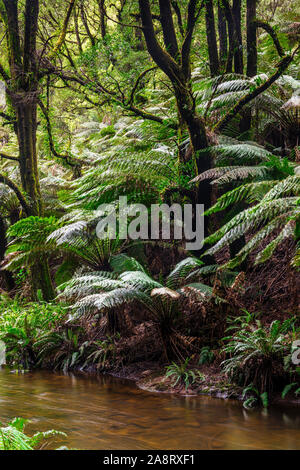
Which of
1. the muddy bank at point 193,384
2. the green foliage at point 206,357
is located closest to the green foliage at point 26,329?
the muddy bank at point 193,384

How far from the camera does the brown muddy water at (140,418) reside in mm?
2574

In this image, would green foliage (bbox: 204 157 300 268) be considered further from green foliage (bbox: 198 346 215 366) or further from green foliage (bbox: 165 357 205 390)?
green foliage (bbox: 165 357 205 390)

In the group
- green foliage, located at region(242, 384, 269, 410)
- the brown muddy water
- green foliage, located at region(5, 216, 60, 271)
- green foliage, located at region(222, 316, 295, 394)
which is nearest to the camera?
the brown muddy water

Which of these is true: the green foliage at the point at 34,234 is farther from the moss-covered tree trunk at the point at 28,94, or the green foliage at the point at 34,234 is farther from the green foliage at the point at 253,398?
the green foliage at the point at 253,398

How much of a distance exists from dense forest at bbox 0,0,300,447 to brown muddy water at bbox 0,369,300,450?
27cm

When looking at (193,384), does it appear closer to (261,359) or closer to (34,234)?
(261,359)

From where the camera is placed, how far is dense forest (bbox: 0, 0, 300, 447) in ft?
12.6

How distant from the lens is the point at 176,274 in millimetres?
4770

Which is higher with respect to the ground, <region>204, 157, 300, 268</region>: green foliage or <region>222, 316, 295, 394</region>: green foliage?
<region>204, 157, 300, 268</region>: green foliage

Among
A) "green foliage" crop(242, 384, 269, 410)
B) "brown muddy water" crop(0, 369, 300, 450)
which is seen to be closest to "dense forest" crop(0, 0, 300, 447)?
"green foliage" crop(242, 384, 269, 410)

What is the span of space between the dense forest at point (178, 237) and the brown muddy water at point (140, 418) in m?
0.27

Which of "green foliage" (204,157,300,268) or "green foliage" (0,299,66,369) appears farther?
"green foliage" (0,299,66,369)

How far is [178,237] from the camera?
5812 millimetres

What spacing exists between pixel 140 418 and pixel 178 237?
302cm
